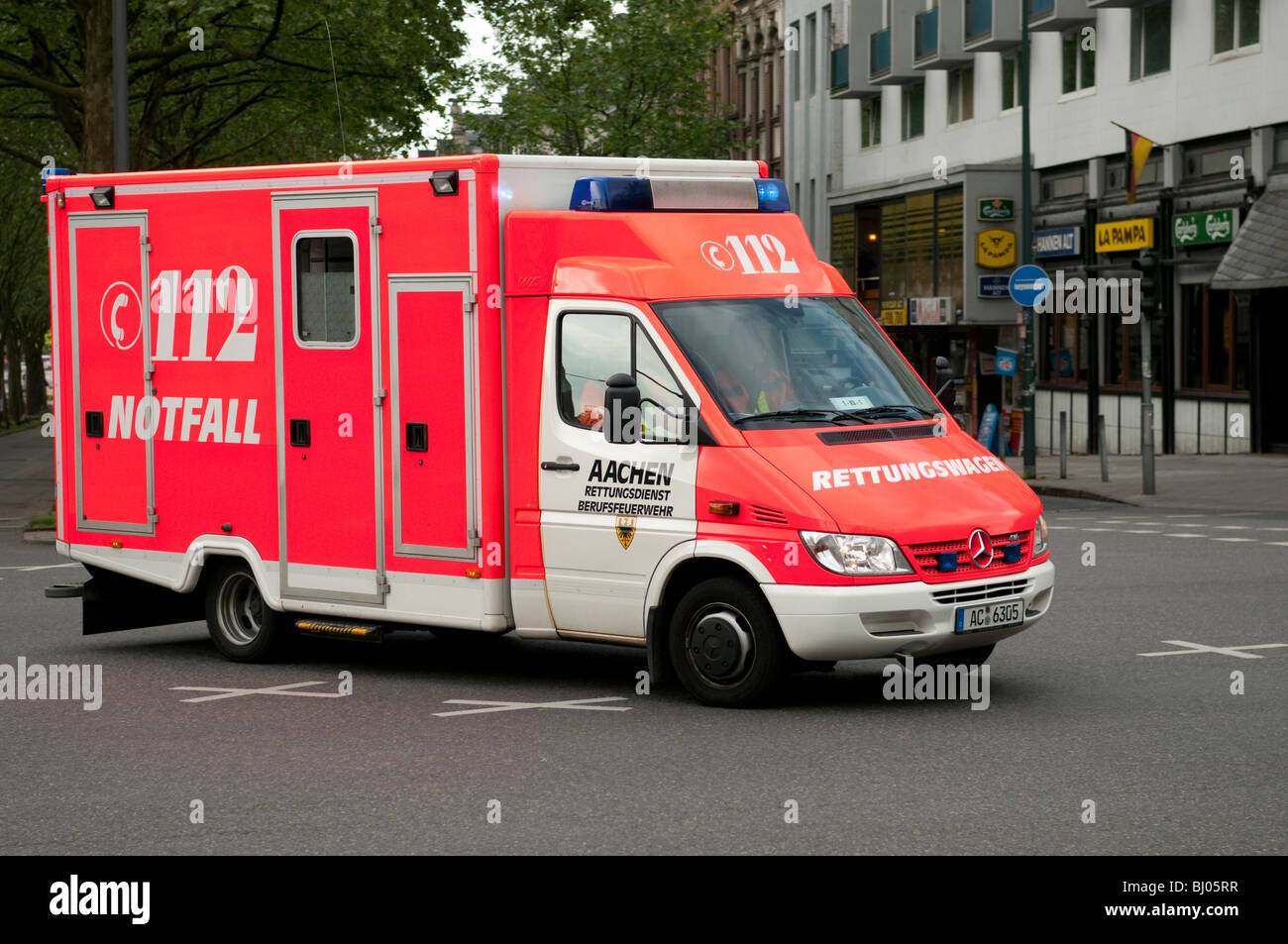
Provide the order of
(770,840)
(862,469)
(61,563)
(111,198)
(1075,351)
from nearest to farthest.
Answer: (770,840) < (862,469) < (111,198) < (61,563) < (1075,351)

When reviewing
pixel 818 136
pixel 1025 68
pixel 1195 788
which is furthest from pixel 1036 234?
pixel 1195 788

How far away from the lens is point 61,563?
66.9 feet

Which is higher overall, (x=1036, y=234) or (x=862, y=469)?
(x=1036, y=234)

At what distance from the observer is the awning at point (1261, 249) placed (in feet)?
104

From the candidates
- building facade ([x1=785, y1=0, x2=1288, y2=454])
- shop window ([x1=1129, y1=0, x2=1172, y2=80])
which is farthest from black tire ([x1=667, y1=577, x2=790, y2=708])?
shop window ([x1=1129, y1=0, x2=1172, y2=80])

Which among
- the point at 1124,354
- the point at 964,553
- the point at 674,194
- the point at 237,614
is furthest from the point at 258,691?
the point at 1124,354

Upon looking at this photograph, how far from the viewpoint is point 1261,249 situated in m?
32.1

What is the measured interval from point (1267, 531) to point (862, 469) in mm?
11990

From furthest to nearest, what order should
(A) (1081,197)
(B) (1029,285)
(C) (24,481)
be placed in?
(A) (1081,197) → (C) (24,481) → (B) (1029,285)

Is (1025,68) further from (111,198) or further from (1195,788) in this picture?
(1195,788)

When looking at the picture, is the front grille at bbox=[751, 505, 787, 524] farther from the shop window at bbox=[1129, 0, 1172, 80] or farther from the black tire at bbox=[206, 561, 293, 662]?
the shop window at bbox=[1129, 0, 1172, 80]

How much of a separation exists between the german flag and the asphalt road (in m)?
23.5

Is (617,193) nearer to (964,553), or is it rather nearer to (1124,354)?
(964,553)

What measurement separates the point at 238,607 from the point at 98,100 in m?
17.8
